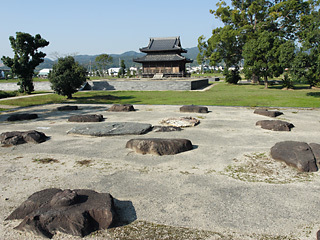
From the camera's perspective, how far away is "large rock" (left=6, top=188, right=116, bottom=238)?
2888mm

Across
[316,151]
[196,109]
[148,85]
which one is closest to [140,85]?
[148,85]

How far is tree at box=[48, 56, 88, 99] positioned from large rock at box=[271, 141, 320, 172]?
14766 mm

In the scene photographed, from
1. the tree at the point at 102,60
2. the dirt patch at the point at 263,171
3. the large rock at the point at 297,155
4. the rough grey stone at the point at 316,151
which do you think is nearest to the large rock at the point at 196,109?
the large rock at the point at 297,155

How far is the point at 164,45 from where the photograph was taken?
38.7 metres

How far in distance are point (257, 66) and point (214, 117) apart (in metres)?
17.1

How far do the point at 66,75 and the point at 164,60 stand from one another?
21135 millimetres

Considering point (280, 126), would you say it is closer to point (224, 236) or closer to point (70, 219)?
point (224, 236)

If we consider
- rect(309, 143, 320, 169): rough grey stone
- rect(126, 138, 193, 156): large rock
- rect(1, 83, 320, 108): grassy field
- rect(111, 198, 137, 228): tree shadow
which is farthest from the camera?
rect(1, 83, 320, 108): grassy field

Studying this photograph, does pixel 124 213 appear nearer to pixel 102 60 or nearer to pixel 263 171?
pixel 263 171

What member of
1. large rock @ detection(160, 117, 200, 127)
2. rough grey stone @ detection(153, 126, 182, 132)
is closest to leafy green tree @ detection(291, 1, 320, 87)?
large rock @ detection(160, 117, 200, 127)

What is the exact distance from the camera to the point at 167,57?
37.1 metres

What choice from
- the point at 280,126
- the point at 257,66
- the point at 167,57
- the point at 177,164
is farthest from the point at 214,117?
the point at 167,57

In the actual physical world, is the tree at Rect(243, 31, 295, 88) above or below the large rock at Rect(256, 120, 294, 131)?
above

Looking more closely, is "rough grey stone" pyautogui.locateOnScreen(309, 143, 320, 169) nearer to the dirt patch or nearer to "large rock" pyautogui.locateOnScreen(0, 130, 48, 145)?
the dirt patch
